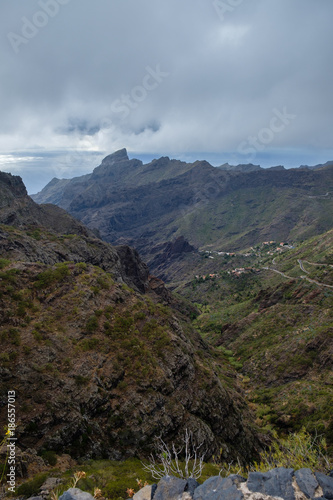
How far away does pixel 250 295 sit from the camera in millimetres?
117188

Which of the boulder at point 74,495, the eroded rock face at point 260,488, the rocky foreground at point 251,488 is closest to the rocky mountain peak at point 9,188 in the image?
the boulder at point 74,495

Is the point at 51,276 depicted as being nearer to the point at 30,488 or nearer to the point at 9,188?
the point at 30,488

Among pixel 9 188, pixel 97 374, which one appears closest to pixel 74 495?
pixel 97 374

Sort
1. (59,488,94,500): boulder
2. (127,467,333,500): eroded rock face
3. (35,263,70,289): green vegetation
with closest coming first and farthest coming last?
(127,467,333,500): eroded rock face < (59,488,94,500): boulder < (35,263,70,289): green vegetation

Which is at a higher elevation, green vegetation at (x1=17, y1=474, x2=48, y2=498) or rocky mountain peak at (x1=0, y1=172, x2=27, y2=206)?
rocky mountain peak at (x1=0, y1=172, x2=27, y2=206)

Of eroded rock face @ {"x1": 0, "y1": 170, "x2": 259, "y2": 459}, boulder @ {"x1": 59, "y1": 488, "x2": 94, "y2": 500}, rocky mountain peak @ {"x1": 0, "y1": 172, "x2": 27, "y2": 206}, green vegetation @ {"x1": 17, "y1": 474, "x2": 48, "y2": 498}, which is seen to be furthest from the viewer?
rocky mountain peak @ {"x1": 0, "y1": 172, "x2": 27, "y2": 206}

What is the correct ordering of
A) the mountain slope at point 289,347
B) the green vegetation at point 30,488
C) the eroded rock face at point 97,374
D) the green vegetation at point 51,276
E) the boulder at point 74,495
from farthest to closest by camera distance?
1. the mountain slope at point 289,347
2. the green vegetation at point 51,276
3. the eroded rock face at point 97,374
4. the green vegetation at point 30,488
5. the boulder at point 74,495

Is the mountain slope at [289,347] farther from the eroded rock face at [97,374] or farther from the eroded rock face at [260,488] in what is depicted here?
the eroded rock face at [260,488]

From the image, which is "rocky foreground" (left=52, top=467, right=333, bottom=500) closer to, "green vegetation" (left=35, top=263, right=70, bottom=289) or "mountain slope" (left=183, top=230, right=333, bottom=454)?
"green vegetation" (left=35, top=263, right=70, bottom=289)

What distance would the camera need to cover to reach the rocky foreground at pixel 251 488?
10055 millimetres

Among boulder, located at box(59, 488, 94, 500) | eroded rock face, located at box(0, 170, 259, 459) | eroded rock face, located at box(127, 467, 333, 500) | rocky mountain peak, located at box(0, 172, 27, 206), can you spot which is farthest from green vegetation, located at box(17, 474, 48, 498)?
rocky mountain peak, located at box(0, 172, 27, 206)

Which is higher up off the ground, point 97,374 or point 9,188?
point 9,188

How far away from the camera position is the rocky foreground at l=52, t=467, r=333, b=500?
33.0 feet

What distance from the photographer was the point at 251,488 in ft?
34.7
